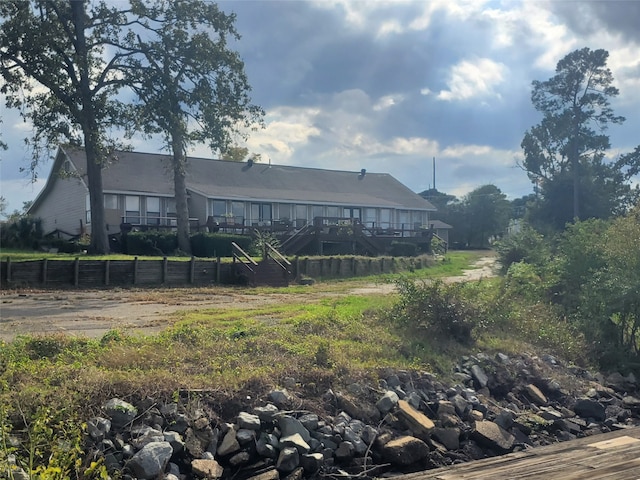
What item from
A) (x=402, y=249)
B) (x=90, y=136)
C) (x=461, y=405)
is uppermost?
(x=90, y=136)

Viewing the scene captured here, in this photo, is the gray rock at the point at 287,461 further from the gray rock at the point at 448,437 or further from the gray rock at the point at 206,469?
the gray rock at the point at 448,437

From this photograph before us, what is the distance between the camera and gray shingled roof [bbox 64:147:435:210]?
1359 inches

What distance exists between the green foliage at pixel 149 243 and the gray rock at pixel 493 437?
22.5 metres

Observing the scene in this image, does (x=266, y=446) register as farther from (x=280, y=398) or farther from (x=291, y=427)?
(x=280, y=398)

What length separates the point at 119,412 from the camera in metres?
6.20

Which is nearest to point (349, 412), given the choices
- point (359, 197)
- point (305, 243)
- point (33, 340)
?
point (33, 340)

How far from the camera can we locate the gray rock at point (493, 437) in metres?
7.56

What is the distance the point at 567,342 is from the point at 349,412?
6639 millimetres

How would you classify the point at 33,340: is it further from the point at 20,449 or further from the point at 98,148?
the point at 98,148

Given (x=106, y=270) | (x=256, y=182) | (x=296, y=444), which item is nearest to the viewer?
(x=296, y=444)

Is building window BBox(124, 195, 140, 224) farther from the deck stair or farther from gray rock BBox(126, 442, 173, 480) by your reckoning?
gray rock BBox(126, 442, 173, 480)

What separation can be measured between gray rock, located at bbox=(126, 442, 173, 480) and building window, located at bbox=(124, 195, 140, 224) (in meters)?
28.8

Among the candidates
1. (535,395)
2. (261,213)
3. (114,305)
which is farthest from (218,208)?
(535,395)

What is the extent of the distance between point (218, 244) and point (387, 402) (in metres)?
21.6
